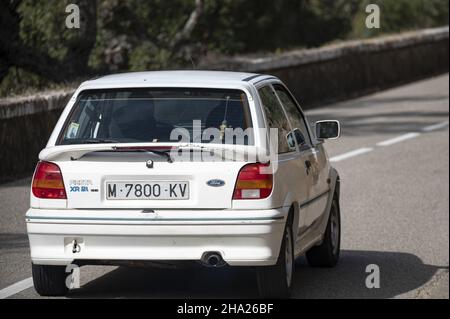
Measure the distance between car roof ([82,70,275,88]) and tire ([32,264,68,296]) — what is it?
117 cm

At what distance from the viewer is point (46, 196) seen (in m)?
7.70

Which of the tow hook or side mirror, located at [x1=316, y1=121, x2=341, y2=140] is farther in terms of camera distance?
side mirror, located at [x1=316, y1=121, x2=341, y2=140]

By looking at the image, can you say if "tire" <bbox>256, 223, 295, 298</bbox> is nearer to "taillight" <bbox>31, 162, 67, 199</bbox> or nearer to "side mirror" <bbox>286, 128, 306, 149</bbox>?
"side mirror" <bbox>286, 128, 306, 149</bbox>

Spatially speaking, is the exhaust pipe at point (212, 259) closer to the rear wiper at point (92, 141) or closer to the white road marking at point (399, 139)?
the rear wiper at point (92, 141)

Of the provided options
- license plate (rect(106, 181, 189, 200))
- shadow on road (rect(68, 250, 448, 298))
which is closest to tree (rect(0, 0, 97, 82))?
shadow on road (rect(68, 250, 448, 298))

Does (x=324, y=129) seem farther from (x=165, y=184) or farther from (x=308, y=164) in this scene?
(x=165, y=184)

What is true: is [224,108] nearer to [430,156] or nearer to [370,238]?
[370,238]

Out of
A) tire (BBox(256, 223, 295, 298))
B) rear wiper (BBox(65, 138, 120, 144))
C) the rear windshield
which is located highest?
the rear windshield

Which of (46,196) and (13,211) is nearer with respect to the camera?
(46,196)

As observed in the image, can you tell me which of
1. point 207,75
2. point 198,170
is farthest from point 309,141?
point 198,170

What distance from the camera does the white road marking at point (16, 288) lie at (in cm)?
831

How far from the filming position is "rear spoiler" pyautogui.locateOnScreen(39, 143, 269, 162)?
7.60 metres

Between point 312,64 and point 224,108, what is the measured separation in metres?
18.9

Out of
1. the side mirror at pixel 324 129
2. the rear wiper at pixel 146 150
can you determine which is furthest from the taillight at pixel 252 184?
the side mirror at pixel 324 129
